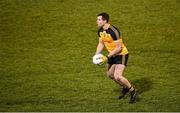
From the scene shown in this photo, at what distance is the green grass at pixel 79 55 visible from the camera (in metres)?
9.91

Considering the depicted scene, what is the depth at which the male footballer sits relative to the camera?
30.4 ft

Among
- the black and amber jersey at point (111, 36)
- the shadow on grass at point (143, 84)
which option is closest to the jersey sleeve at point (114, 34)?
the black and amber jersey at point (111, 36)

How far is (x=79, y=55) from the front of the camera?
13.5 m

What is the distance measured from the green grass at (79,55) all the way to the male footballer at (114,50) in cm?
60

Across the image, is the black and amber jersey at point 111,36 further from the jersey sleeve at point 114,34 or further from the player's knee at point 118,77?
the player's knee at point 118,77

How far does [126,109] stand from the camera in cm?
926

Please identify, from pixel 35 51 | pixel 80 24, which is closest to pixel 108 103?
pixel 35 51

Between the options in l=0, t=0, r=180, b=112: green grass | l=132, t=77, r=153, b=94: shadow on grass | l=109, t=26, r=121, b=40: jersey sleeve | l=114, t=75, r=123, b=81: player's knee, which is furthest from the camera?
l=132, t=77, r=153, b=94: shadow on grass

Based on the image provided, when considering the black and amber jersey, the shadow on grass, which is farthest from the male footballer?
the shadow on grass

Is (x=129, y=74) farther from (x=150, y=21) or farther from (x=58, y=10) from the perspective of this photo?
(x=58, y=10)

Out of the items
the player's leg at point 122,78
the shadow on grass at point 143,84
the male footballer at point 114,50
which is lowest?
the shadow on grass at point 143,84

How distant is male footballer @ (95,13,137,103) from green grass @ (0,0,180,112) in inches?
23.4

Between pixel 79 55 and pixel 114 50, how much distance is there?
14.0ft

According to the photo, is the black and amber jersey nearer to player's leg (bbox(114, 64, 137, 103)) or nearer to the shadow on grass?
player's leg (bbox(114, 64, 137, 103))
